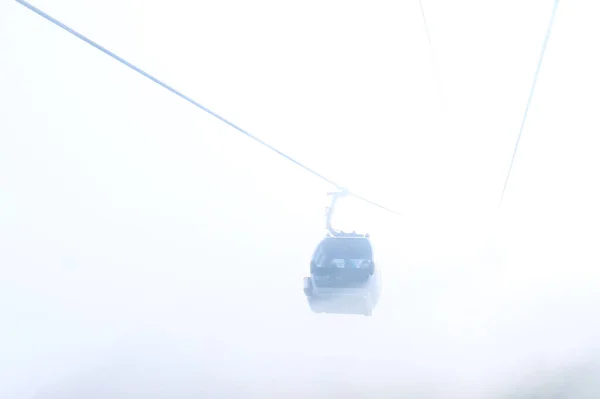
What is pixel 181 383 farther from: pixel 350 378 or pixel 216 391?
pixel 350 378

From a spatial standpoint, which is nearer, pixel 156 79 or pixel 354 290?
pixel 156 79

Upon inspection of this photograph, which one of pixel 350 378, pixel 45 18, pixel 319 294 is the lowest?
pixel 45 18

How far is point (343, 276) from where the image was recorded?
11281mm

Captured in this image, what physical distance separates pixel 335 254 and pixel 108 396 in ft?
378

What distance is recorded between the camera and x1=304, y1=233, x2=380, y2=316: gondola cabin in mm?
11234

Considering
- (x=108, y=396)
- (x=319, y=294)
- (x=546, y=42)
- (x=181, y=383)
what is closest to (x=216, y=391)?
(x=181, y=383)

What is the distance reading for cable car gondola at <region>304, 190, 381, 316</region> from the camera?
36.9ft

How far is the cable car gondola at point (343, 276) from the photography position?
36.9ft

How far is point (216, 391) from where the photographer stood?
4368 inches

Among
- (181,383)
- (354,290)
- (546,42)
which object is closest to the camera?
(546,42)

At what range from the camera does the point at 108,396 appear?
111625 mm

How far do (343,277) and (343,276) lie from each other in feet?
0.07

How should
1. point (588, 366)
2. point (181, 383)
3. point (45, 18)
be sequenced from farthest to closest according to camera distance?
1. point (181, 383)
2. point (588, 366)
3. point (45, 18)

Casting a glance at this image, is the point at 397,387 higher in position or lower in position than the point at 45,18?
higher
